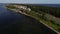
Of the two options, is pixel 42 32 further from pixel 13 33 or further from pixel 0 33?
pixel 0 33

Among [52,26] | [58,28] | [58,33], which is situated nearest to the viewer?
[58,33]

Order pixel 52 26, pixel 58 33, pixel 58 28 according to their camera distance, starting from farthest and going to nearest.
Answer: pixel 52 26 < pixel 58 28 < pixel 58 33

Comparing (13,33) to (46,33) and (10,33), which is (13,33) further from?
(46,33)

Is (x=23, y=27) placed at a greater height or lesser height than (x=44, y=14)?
greater

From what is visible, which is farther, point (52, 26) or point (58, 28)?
point (52, 26)

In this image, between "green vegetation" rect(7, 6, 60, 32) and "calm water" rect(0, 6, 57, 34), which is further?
"green vegetation" rect(7, 6, 60, 32)

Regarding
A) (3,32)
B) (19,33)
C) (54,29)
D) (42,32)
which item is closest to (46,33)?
(42,32)

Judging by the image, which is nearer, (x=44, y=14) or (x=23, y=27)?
(x=23, y=27)

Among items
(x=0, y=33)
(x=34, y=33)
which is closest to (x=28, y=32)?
(x=34, y=33)

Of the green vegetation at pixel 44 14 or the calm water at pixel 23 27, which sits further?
the green vegetation at pixel 44 14
